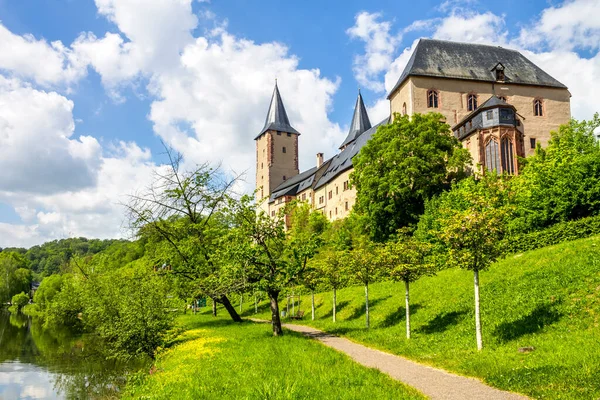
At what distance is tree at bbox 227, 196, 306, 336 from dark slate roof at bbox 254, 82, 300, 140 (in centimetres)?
7342

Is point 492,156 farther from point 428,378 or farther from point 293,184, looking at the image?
point 293,184

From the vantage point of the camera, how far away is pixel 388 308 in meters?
23.4

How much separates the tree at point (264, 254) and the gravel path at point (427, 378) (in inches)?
186

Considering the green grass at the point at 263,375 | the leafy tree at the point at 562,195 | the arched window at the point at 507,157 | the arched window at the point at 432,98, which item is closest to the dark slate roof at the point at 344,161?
the arched window at the point at 432,98

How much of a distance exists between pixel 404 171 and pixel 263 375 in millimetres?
29874

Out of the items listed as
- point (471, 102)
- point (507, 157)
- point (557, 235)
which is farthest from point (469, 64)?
point (557, 235)

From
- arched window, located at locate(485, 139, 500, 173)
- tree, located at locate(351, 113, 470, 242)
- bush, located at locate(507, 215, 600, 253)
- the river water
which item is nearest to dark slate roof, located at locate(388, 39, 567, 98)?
arched window, located at locate(485, 139, 500, 173)

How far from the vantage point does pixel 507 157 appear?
46.0 m

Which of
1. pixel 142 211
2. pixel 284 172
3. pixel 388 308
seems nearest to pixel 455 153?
pixel 388 308

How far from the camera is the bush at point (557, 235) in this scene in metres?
21.9

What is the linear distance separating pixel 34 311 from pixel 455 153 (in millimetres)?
56256

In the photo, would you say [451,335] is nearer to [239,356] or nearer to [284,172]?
[239,356]

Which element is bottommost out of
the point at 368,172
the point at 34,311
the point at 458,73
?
the point at 34,311

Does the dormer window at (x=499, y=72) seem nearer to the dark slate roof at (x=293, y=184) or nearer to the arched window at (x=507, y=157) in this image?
the arched window at (x=507, y=157)
